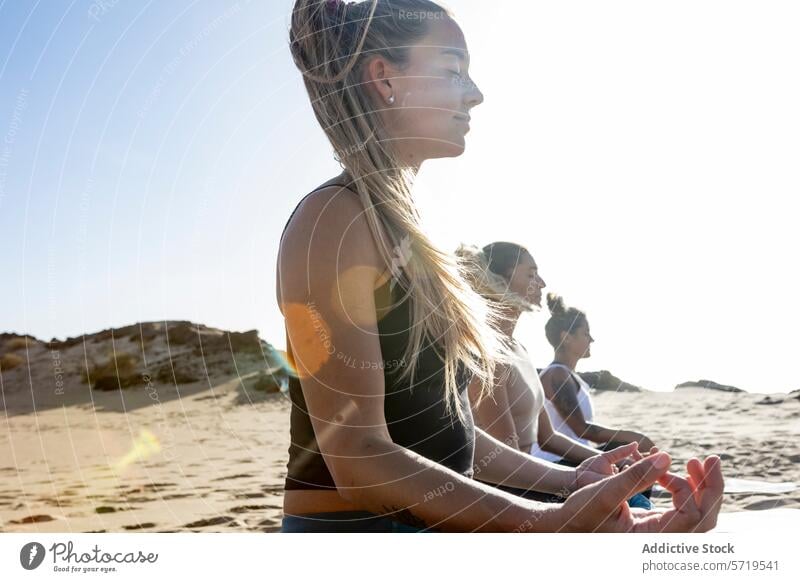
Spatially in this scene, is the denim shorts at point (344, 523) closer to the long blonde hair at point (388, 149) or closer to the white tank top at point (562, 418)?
the long blonde hair at point (388, 149)

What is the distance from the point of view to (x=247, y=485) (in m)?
7.25

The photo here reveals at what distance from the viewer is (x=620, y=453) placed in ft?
6.57

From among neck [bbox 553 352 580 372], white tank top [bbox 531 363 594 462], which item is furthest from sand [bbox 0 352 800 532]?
neck [bbox 553 352 580 372]

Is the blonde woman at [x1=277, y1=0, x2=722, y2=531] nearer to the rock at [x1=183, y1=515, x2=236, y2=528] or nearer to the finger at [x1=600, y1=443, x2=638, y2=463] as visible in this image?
the finger at [x1=600, y1=443, x2=638, y2=463]

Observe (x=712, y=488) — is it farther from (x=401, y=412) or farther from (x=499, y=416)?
(x=499, y=416)

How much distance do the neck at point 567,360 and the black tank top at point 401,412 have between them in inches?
158

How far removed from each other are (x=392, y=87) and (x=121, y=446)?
11116 millimetres

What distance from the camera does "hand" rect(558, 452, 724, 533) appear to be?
1402 millimetres

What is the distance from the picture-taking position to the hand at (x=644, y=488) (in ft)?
4.60

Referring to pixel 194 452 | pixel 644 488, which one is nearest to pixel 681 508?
pixel 644 488

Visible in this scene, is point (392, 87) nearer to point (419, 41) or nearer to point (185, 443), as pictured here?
point (419, 41)

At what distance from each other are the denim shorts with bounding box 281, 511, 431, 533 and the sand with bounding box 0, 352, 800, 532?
11.3 ft

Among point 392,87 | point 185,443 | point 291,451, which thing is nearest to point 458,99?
point 392,87

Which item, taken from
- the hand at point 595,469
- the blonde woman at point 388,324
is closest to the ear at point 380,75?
the blonde woman at point 388,324
